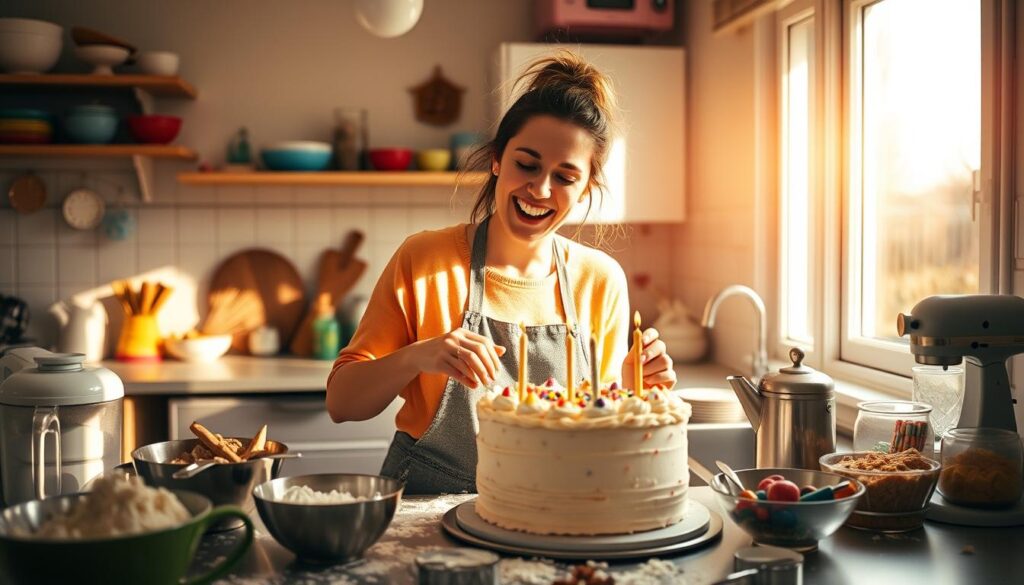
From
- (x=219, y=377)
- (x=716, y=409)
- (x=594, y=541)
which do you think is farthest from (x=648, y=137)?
(x=594, y=541)

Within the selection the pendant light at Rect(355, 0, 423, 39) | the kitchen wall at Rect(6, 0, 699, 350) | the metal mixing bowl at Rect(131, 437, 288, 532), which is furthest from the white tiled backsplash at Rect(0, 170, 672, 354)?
the metal mixing bowl at Rect(131, 437, 288, 532)

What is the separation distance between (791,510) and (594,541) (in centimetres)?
26

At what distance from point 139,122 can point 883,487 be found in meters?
2.76

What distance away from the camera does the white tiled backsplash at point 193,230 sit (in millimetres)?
3688

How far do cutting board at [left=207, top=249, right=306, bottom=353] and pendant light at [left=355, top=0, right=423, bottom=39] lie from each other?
1.31m

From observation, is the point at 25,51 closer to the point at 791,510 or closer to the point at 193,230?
the point at 193,230

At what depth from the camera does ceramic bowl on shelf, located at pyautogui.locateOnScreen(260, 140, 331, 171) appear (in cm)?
354

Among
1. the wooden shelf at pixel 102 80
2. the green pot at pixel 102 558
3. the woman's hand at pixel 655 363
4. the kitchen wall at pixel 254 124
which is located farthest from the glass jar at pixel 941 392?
the wooden shelf at pixel 102 80

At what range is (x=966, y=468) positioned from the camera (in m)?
1.58

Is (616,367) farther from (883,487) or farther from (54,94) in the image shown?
(54,94)

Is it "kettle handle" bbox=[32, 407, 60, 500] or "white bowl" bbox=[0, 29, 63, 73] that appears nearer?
"kettle handle" bbox=[32, 407, 60, 500]

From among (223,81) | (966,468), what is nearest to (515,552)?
(966,468)

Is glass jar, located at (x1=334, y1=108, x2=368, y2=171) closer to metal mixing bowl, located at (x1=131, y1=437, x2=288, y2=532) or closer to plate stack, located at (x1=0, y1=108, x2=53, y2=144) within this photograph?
plate stack, located at (x1=0, y1=108, x2=53, y2=144)

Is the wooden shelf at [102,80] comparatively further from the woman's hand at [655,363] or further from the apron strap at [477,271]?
the woman's hand at [655,363]
